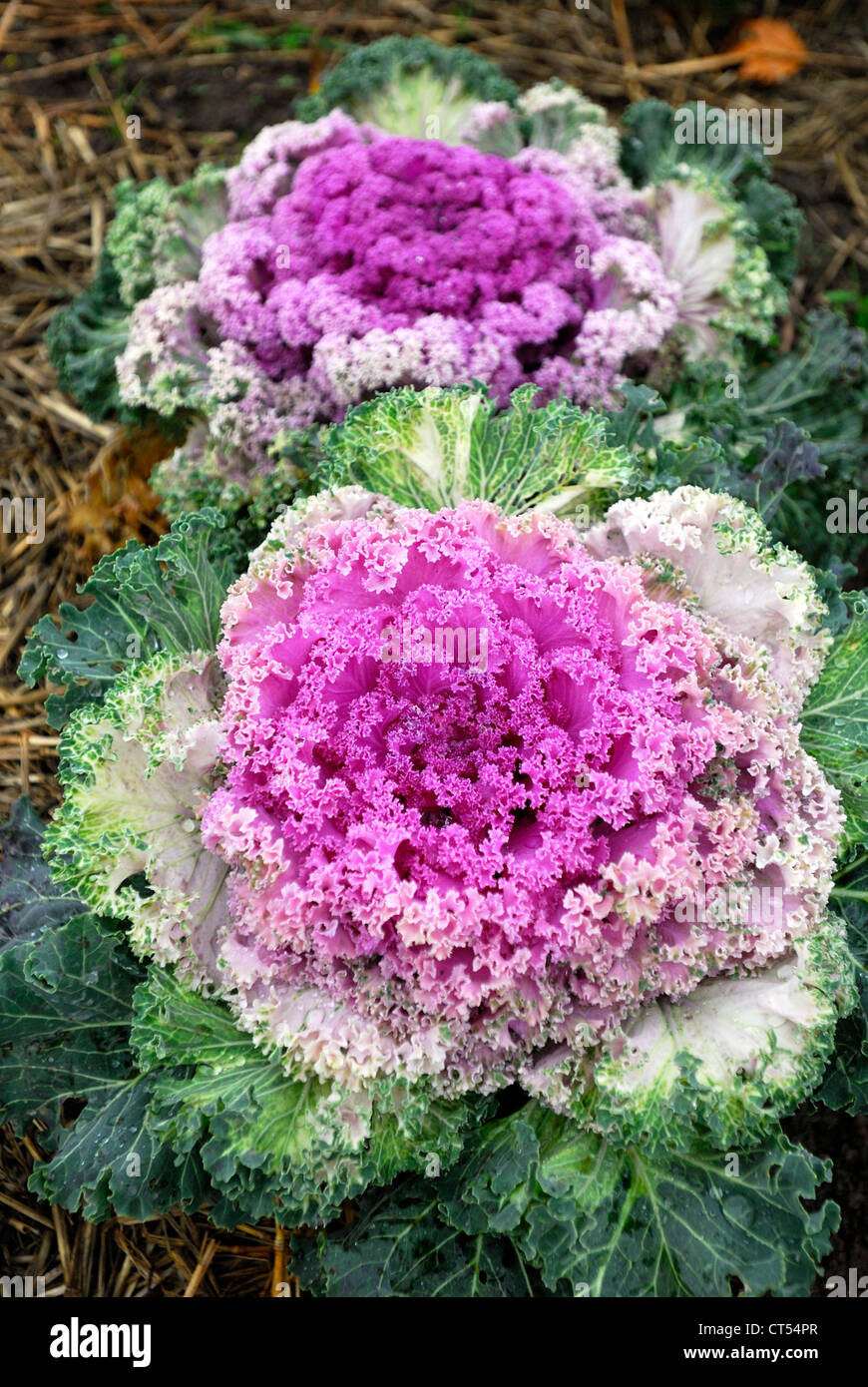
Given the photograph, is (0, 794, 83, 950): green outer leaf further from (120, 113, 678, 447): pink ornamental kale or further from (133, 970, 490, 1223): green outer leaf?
(120, 113, 678, 447): pink ornamental kale

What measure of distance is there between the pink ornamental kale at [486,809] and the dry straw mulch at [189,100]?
8.17ft

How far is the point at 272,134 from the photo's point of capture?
16.4ft

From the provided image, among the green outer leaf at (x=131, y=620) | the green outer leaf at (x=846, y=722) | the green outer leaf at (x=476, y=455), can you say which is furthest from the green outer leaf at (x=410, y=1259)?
the green outer leaf at (x=476, y=455)

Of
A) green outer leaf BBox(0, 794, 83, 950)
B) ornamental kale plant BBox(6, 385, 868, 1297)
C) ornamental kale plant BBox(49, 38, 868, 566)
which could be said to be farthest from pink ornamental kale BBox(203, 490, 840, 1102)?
ornamental kale plant BBox(49, 38, 868, 566)

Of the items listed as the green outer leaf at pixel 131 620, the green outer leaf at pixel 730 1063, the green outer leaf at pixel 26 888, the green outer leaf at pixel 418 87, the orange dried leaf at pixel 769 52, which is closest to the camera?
the green outer leaf at pixel 730 1063

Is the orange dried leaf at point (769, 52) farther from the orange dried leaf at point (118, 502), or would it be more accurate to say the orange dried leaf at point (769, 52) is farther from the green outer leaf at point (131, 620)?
the green outer leaf at point (131, 620)

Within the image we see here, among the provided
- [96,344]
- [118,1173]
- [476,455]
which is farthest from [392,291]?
[118,1173]

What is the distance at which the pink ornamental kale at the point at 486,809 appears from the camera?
10.1 ft

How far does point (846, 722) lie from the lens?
3.61 meters

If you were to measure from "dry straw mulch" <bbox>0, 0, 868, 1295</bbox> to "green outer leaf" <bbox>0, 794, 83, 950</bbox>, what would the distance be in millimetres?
1520

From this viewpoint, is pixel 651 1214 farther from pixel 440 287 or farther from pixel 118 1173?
pixel 440 287
